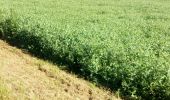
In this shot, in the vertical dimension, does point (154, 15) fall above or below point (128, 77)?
below

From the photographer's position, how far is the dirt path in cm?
819

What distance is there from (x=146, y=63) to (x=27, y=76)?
2.79m

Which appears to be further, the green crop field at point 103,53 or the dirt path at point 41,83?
the green crop field at point 103,53

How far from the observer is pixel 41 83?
877 cm

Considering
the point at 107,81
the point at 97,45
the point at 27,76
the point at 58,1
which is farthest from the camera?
the point at 58,1

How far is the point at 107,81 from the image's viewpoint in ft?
31.7

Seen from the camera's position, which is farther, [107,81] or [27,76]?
[107,81]

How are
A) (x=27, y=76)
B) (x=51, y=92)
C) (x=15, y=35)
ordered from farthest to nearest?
1. (x=15, y=35)
2. (x=27, y=76)
3. (x=51, y=92)

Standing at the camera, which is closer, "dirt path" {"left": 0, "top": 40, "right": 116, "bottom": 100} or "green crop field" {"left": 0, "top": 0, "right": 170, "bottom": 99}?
"dirt path" {"left": 0, "top": 40, "right": 116, "bottom": 100}

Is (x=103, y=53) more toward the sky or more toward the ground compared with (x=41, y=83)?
more toward the sky

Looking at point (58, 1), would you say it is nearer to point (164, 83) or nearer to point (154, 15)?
point (154, 15)

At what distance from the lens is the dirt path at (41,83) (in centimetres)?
819

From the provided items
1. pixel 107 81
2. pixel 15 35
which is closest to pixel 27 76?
pixel 107 81

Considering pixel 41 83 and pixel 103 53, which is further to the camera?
pixel 103 53
